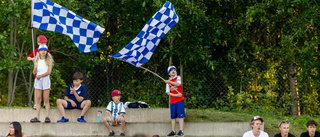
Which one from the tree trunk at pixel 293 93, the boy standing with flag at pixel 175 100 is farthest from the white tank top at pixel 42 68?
the tree trunk at pixel 293 93

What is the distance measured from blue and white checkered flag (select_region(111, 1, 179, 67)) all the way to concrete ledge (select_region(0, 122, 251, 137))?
139 cm

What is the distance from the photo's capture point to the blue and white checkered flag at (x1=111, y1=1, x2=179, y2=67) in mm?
11359

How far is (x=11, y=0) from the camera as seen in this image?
14.1 metres

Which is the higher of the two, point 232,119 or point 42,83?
point 42,83

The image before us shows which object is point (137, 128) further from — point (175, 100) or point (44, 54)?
point (44, 54)

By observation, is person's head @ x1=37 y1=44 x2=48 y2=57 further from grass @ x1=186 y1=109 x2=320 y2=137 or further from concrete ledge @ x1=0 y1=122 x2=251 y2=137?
grass @ x1=186 y1=109 x2=320 y2=137

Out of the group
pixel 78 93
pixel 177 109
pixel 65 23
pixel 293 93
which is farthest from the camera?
pixel 293 93

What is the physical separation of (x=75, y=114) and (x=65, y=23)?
2233 mm

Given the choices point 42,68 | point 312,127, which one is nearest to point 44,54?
point 42,68

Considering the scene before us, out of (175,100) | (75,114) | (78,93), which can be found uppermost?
(78,93)

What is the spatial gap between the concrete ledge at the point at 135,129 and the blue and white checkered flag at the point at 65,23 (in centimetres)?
163

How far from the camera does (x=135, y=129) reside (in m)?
11.1

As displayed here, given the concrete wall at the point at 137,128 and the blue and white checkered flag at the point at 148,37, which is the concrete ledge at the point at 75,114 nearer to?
the concrete wall at the point at 137,128

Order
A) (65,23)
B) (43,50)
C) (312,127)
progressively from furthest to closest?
(65,23)
(43,50)
(312,127)
